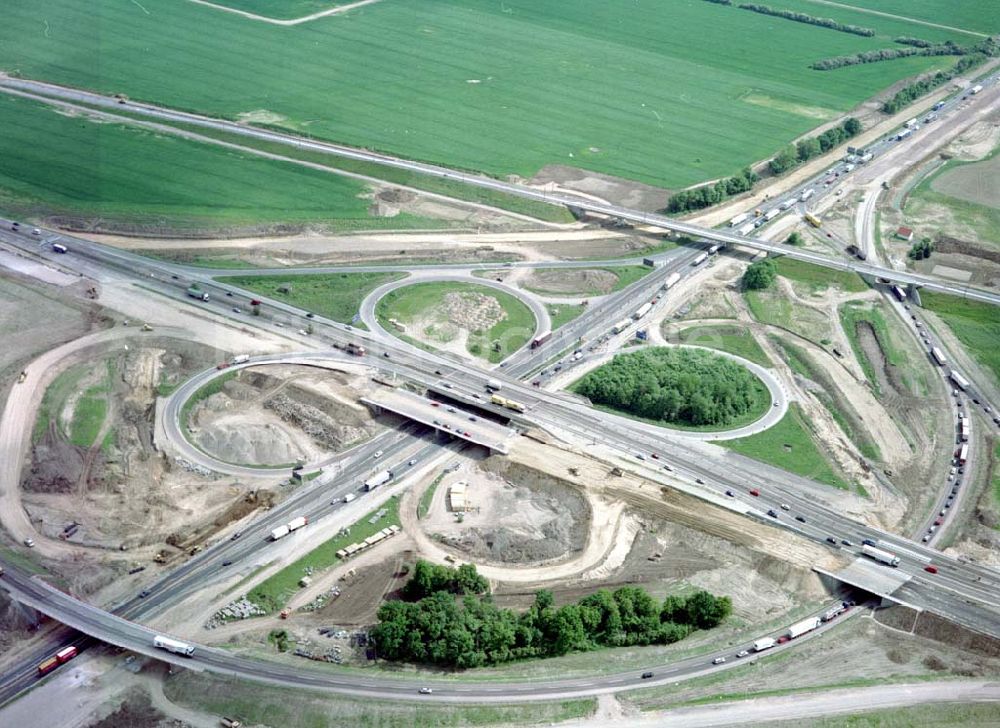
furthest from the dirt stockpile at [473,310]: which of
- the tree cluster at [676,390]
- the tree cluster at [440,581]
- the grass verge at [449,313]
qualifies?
the tree cluster at [440,581]

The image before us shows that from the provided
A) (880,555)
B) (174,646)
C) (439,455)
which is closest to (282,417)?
(439,455)

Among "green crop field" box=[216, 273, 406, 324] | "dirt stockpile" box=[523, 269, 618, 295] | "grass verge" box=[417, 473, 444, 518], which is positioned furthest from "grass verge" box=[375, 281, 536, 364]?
"grass verge" box=[417, 473, 444, 518]

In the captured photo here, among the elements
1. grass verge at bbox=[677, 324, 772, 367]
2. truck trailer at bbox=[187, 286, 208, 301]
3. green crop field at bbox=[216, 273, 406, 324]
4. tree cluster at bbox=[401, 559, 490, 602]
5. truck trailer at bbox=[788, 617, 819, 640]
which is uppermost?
grass verge at bbox=[677, 324, 772, 367]

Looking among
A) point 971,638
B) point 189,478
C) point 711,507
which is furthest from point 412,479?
point 971,638

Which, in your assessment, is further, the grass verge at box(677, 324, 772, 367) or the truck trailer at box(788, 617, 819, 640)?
the grass verge at box(677, 324, 772, 367)

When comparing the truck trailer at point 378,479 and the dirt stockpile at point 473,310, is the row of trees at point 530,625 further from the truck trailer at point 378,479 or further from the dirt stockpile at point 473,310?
the dirt stockpile at point 473,310

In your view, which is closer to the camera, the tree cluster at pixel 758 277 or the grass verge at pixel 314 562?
the grass verge at pixel 314 562

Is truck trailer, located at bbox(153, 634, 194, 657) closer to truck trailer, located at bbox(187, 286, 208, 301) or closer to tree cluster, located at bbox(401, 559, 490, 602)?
tree cluster, located at bbox(401, 559, 490, 602)
